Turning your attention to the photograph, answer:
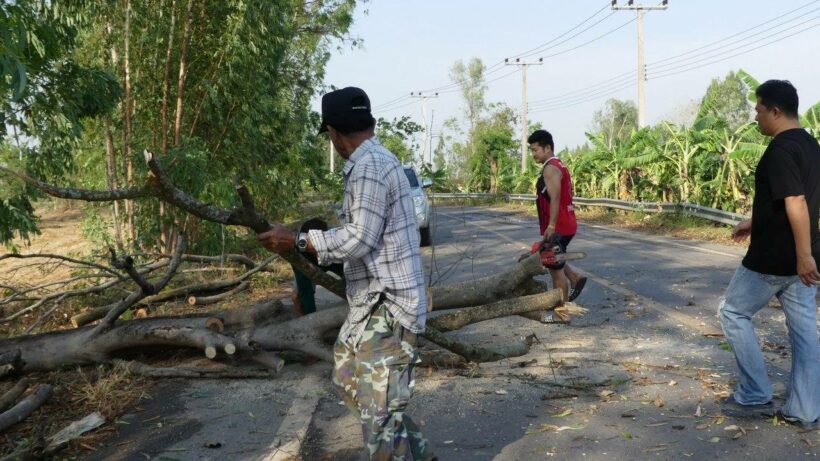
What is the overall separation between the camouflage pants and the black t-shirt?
2.46m

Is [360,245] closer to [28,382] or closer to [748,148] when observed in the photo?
[28,382]

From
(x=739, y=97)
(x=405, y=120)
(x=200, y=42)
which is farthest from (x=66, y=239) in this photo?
(x=739, y=97)

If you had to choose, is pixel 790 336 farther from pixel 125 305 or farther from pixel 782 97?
pixel 125 305

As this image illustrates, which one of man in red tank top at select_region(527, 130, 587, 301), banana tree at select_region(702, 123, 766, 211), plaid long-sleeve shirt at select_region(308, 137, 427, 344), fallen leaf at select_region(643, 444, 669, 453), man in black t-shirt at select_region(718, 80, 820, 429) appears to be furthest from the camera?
banana tree at select_region(702, 123, 766, 211)

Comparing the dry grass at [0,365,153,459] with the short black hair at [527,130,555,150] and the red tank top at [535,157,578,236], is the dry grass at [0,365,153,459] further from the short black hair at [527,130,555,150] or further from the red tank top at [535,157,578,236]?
the short black hair at [527,130,555,150]

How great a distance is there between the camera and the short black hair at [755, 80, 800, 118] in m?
4.70

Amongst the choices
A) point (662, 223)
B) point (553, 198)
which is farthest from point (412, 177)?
point (553, 198)

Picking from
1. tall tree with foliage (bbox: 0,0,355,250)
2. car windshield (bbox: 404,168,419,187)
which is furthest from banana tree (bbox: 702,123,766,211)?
tall tree with foliage (bbox: 0,0,355,250)

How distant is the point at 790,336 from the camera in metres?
4.79

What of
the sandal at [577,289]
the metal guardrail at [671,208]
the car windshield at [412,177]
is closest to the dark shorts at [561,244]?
the sandal at [577,289]

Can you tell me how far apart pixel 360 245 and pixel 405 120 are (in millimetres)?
19640

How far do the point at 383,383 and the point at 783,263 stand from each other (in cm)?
269

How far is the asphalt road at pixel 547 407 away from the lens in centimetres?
437

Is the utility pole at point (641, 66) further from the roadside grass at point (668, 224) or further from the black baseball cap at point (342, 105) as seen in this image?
the black baseball cap at point (342, 105)
